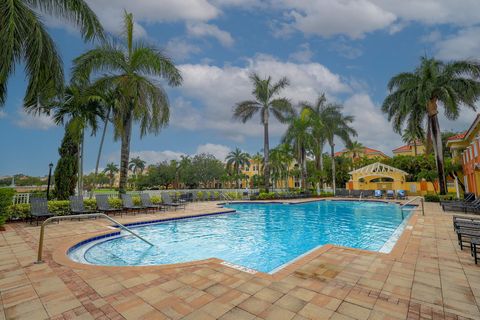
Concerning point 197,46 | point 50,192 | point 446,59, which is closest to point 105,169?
point 50,192

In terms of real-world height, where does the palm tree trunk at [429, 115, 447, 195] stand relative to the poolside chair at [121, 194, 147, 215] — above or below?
above

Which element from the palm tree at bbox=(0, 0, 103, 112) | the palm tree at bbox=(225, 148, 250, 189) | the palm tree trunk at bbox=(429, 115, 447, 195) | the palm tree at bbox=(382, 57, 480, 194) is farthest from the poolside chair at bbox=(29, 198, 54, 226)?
the palm tree at bbox=(225, 148, 250, 189)

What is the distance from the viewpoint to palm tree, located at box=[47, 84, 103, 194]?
40.2ft

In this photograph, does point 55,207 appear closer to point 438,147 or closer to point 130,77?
point 130,77

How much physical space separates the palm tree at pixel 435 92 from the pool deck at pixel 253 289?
15.9 metres

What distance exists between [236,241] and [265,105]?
1700cm

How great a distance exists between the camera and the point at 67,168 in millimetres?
13461

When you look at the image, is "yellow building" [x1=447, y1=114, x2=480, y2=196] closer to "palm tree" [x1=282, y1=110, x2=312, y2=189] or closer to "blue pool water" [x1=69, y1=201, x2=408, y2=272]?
"blue pool water" [x1=69, y1=201, x2=408, y2=272]

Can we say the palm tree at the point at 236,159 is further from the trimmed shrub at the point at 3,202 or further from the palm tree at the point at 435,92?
the trimmed shrub at the point at 3,202

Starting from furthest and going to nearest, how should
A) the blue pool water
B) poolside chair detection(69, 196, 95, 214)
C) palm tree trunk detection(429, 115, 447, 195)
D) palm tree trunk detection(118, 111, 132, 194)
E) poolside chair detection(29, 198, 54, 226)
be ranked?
palm tree trunk detection(429, 115, 447, 195) → palm tree trunk detection(118, 111, 132, 194) → poolside chair detection(69, 196, 95, 214) → poolside chair detection(29, 198, 54, 226) → the blue pool water

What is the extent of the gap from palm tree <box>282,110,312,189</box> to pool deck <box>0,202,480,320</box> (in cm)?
2002

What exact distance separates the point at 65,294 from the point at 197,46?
472 inches

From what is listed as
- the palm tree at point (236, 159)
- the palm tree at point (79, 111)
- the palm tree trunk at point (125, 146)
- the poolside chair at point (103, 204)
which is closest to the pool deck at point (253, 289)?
the poolside chair at point (103, 204)

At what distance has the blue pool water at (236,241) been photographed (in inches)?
249
